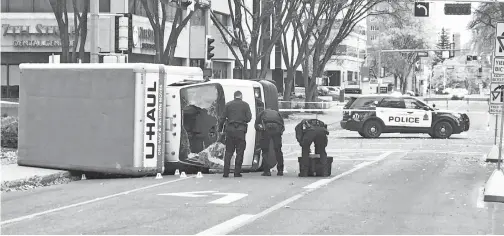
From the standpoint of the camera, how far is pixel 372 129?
33.7 meters

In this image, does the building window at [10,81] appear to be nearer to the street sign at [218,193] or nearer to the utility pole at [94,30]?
the utility pole at [94,30]

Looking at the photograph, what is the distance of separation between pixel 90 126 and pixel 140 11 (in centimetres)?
3064

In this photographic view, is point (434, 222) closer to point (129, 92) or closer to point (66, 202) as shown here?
point (66, 202)

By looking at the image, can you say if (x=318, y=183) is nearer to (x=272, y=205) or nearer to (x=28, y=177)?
(x=272, y=205)

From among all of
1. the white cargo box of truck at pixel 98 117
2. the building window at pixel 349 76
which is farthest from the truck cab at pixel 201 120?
the building window at pixel 349 76

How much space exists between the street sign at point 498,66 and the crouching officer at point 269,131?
4.31 m

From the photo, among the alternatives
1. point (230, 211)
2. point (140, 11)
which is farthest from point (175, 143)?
point (140, 11)

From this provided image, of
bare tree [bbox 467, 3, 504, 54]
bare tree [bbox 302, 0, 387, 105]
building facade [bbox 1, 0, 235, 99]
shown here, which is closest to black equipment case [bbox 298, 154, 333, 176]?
bare tree [bbox 467, 3, 504, 54]

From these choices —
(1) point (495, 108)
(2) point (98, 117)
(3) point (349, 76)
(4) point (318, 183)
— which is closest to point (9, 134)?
(2) point (98, 117)

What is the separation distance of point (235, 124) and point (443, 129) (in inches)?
717

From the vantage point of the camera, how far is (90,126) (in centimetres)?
1706

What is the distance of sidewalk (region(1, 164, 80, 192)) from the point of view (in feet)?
50.5

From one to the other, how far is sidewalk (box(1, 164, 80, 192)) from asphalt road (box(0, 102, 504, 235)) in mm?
438

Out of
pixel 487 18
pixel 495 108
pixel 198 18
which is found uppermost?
pixel 198 18
